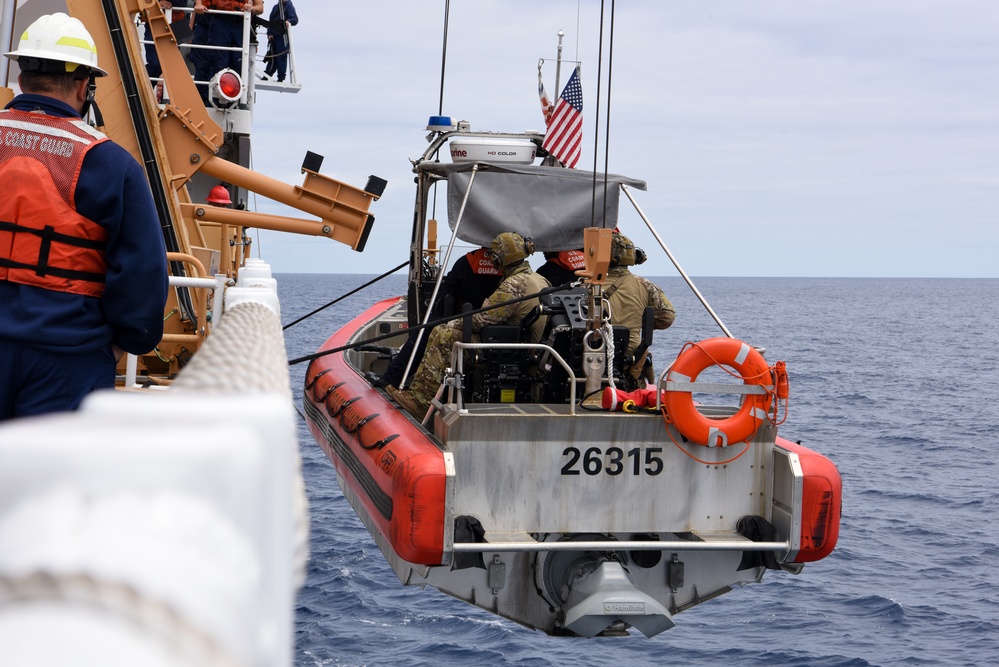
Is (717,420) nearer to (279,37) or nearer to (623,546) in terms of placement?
(623,546)

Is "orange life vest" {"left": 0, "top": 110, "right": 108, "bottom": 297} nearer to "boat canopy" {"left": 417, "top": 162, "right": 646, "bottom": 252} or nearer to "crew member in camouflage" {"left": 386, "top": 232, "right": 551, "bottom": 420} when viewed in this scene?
"crew member in camouflage" {"left": 386, "top": 232, "right": 551, "bottom": 420}

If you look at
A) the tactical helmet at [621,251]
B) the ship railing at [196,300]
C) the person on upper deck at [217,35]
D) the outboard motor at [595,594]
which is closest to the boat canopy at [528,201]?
the tactical helmet at [621,251]

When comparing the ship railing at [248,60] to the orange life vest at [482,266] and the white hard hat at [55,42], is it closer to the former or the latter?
the orange life vest at [482,266]

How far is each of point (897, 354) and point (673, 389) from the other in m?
45.3

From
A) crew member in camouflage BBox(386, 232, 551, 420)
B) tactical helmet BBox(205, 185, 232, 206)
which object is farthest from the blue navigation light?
tactical helmet BBox(205, 185, 232, 206)

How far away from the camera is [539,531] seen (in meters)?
6.11

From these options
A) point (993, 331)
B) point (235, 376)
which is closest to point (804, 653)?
point (235, 376)

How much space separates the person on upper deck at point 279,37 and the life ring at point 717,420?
29.2 ft

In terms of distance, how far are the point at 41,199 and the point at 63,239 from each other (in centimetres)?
12

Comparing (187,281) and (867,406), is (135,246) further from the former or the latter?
(867,406)

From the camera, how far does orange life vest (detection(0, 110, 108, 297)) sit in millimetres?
2918

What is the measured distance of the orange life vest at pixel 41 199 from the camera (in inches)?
115

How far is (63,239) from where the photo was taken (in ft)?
9.75

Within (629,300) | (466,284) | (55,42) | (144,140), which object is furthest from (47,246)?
(466,284)
